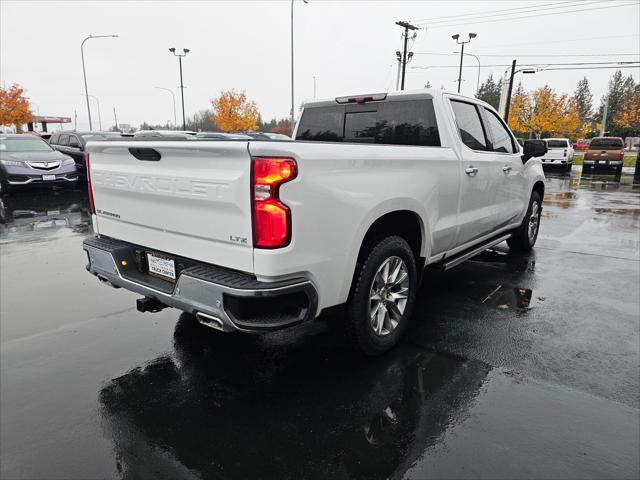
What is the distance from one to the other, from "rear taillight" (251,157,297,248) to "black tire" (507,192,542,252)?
4.78m

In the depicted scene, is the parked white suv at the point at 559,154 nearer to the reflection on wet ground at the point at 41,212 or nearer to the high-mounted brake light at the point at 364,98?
A: the reflection on wet ground at the point at 41,212

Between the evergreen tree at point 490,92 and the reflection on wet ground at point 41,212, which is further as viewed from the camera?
the evergreen tree at point 490,92

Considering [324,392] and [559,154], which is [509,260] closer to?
[324,392]

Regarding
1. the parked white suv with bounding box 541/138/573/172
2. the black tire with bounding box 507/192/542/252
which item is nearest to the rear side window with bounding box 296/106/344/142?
the black tire with bounding box 507/192/542/252

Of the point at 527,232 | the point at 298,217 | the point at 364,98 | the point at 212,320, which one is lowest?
the point at 527,232

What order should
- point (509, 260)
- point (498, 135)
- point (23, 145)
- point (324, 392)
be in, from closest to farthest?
point (324, 392) → point (498, 135) → point (509, 260) → point (23, 145)

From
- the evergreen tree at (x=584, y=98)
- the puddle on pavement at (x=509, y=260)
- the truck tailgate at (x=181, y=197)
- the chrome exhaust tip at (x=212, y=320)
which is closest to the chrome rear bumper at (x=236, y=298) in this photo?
the chrome exhaust tip at (x=212, y=320)

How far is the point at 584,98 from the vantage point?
341 ft

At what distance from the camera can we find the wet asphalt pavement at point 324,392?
2.38 metres

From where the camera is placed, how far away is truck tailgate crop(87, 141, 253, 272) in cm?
250

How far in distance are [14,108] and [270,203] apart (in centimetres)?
6140

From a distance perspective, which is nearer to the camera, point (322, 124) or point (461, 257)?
point (461, 257)

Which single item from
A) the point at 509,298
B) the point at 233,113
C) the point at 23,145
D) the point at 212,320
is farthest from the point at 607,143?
the point at 233,113

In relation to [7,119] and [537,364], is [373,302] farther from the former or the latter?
[7,119]
